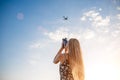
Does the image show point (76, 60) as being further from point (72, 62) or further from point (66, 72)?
point (66, 72)

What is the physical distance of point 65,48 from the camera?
170 inches

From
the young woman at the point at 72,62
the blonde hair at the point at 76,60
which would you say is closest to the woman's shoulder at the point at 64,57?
the young woman at the point at 72,62

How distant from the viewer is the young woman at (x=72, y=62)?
3.89 meters

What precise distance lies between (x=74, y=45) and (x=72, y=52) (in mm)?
147

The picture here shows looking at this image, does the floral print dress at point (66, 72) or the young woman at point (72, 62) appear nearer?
the young woman at point (72, 62)

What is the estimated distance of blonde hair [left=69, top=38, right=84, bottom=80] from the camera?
3880 millimetres

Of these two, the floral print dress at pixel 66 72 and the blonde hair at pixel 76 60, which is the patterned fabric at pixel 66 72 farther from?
the blonde hair at pixel 76 60

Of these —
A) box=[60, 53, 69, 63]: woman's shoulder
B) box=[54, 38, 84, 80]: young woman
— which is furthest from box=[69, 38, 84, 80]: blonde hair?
box=[60, 53, 69, 63]: woman's shoulder

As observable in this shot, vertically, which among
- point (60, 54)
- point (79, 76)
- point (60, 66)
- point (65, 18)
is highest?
point (65, 18)

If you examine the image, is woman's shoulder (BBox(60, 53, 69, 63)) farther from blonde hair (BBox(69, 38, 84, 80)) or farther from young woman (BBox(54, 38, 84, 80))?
blonde hair (BBox(69, 38, 84, 80))

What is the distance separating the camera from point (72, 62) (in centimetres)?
398

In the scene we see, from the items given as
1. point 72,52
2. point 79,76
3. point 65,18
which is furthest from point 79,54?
point 65,18

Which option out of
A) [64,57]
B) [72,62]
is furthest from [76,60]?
[64,57]

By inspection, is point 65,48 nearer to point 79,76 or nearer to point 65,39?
point 65,39
